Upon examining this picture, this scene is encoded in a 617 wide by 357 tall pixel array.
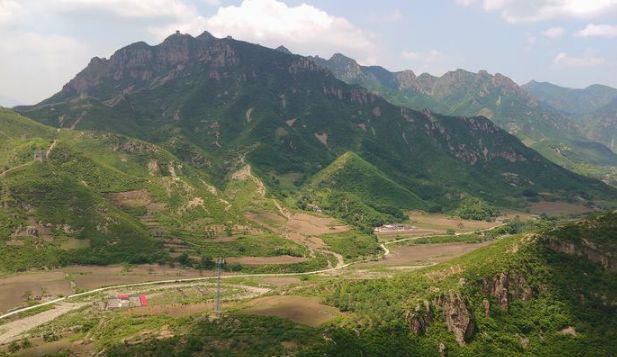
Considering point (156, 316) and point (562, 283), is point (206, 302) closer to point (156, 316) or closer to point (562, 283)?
point (156, 316)

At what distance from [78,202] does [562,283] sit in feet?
473

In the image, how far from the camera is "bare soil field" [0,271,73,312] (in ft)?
435

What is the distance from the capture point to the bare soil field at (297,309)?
9562 centimetres

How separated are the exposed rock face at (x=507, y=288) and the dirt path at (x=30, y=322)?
91832 mm

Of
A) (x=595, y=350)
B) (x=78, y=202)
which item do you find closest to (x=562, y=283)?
(x=595, y=350)

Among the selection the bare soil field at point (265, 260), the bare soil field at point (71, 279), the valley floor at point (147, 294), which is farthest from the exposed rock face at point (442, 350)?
the bare soil field at point (265, 260)

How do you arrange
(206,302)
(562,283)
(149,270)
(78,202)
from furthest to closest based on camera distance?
(78,202) < (149,270) < (206,302) < (562,283)

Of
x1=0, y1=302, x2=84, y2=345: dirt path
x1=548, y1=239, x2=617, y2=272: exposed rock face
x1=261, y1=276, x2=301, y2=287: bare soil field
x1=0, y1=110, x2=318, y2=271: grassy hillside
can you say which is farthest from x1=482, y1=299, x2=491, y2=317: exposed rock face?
x1=0, y1=110, x2=318, y2=271: grassy hillside

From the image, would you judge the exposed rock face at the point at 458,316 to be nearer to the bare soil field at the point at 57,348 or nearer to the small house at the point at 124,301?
the bare soil field at the point at 57,348

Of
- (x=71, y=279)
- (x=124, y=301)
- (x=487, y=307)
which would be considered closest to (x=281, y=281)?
(x=124, y=301)

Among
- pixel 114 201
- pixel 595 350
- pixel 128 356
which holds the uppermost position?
pixel 114 201

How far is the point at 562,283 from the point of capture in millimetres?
97125

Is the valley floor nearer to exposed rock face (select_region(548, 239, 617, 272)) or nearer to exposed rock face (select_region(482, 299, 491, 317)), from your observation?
exposed rock face (select_region(482, 299, 491, 317))

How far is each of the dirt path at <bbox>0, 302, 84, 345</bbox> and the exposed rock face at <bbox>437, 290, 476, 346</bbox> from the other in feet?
274
